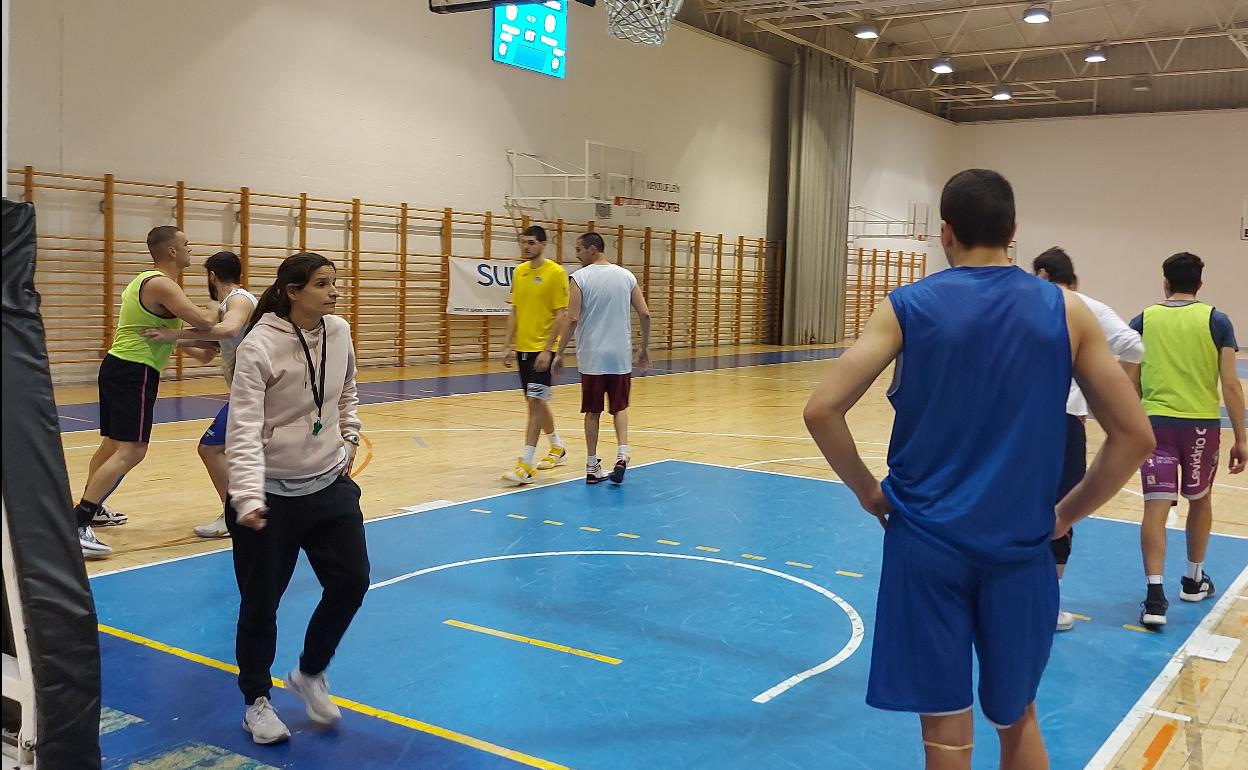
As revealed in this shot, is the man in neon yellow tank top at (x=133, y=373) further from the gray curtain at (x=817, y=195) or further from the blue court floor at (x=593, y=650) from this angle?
the gray curtain at (x=817, y=195)

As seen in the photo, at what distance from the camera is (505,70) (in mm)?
17797

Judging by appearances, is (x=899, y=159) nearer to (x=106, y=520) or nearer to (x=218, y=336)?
(x=106, y=520)

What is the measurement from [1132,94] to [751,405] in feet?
69.8

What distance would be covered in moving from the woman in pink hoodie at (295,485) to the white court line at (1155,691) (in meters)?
2.44

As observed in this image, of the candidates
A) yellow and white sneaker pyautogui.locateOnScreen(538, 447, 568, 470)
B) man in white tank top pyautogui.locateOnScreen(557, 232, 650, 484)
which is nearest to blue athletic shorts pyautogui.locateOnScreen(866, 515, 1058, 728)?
man in white tank top pyautogui.locateOnScreen(557, 232, 650, 484)

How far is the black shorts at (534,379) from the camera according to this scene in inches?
320

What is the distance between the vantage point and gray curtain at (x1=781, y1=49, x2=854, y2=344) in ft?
80.1

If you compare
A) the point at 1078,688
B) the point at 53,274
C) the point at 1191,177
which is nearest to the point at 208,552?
the point at 1078,688

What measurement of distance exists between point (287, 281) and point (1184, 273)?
3836 mm

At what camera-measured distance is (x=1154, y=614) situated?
492 cm

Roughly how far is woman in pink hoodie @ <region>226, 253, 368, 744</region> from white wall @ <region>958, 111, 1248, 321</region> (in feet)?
94.2

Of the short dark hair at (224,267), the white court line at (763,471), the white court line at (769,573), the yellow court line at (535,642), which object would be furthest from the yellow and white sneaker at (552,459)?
the yellow court line at (535,642)

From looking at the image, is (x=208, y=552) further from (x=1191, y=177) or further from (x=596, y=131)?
(x=1191, y=177)

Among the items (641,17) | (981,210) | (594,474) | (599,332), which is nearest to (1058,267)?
(981,210)
